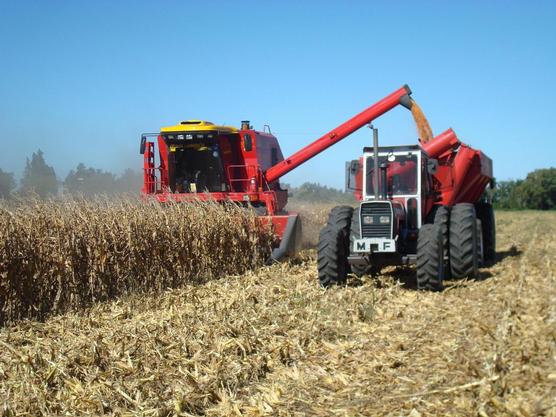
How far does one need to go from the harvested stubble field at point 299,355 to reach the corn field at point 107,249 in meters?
0.48

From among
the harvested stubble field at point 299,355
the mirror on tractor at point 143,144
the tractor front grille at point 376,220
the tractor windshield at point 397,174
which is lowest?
the harvested stubble field at point 299,355

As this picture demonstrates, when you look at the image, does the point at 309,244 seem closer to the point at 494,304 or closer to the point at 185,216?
the point at 185,216

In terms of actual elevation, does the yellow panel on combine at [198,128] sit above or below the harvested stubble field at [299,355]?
above

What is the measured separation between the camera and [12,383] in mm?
5305

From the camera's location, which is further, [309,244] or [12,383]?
[309,244]

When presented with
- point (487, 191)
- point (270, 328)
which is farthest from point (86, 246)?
point (487, 191)

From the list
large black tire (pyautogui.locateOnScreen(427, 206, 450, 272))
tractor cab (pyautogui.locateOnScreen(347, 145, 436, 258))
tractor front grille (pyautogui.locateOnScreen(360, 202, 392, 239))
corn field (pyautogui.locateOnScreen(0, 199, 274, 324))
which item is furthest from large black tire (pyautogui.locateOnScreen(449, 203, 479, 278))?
corn field (pyautogui.locateOnScreen(0, 199, 274, 324))

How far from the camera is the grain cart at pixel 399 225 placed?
8.95 meters

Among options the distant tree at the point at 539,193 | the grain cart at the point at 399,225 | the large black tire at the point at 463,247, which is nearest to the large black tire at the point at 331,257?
the grain cart at the point at 399,225

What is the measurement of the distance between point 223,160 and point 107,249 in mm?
4940

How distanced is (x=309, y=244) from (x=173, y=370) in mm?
10045

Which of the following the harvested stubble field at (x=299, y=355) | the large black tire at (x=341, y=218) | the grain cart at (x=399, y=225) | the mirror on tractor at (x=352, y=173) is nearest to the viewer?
the harvested stubble field at (x=299, y=355)

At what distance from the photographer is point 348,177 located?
1039cm

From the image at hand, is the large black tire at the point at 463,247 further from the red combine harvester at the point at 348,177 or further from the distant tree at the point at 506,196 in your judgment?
the distant tree at the point at 506,196
